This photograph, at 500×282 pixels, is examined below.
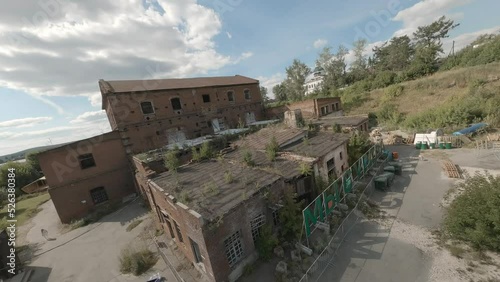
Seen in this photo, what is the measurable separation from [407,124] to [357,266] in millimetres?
28371

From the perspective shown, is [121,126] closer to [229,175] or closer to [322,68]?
[229,175]

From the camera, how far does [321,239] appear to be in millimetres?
10570

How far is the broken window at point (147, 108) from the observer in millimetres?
20562

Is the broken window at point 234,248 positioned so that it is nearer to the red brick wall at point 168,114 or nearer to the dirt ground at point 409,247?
the dirt ground at point 409,247

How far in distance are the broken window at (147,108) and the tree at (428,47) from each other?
162 ft

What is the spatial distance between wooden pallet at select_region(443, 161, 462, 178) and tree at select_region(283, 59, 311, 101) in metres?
38.7

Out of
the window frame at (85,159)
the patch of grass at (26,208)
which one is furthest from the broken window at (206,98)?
the patch of grass at (26,208)

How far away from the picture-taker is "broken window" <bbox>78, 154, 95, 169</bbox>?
1852 cm

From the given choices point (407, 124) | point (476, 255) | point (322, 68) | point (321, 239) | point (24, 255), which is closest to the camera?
point (476, 255)

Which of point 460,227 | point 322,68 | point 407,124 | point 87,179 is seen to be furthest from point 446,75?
point 87,179

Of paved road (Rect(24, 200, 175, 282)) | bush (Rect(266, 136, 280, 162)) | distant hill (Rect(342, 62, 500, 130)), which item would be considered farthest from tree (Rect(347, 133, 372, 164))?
paved road (Rect(24, 200, 175, 282))

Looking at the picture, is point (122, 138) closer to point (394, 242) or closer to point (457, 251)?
point (394, 242)

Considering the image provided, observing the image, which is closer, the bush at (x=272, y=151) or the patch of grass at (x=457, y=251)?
the patch of grass at (x=457, y=251)

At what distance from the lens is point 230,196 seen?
378 inches
